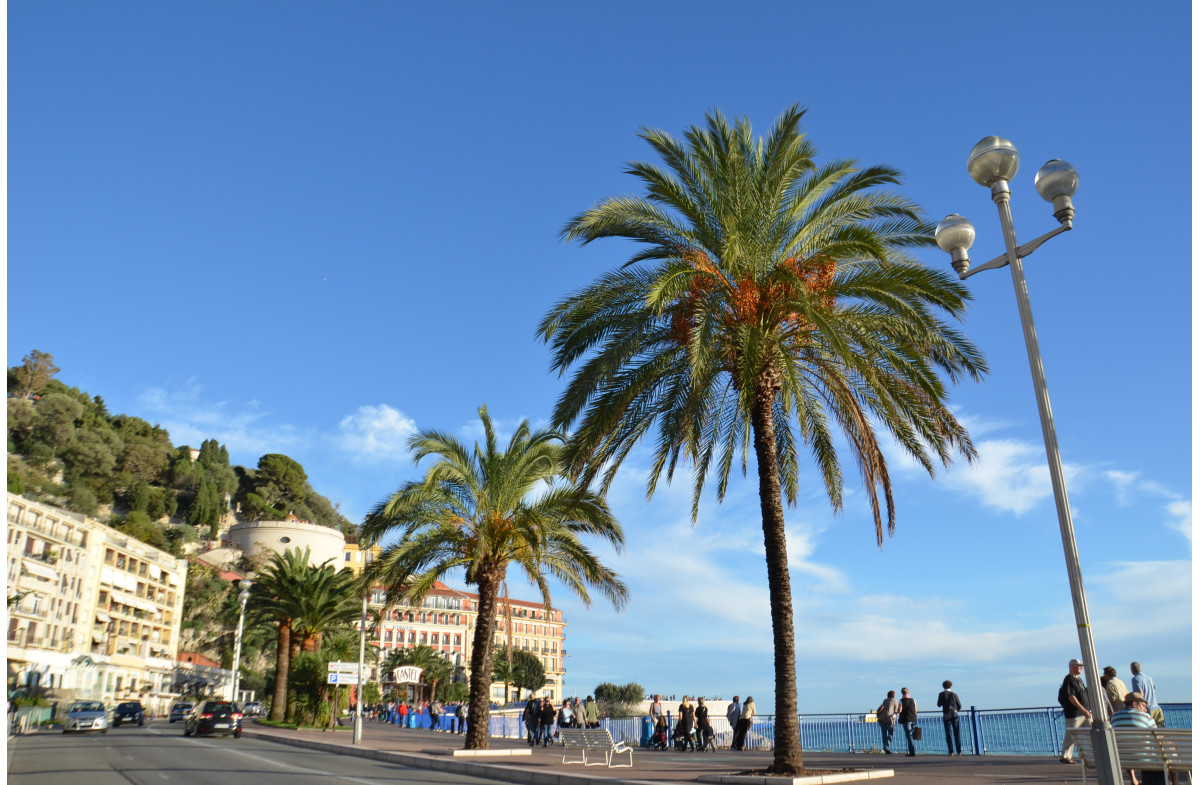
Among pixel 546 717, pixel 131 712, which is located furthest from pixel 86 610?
pixel 546 717

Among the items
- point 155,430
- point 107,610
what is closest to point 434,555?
point 107,610

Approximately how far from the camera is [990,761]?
17.4m

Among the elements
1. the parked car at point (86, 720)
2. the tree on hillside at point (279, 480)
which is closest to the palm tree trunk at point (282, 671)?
the parked car at point (86, 720)

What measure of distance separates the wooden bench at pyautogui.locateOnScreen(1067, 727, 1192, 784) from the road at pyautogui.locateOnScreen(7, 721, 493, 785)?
10322mm

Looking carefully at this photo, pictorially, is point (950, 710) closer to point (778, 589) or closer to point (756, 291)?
point (778, 589)

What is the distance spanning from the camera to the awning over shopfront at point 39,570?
201ft

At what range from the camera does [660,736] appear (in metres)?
28.5

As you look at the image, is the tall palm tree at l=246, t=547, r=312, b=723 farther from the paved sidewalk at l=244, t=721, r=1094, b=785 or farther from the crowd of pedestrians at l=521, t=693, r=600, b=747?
the paved sidewalk at l=244, t=721, r=1094, b=785

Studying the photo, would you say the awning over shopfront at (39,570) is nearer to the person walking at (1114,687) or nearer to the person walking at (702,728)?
the person walking at (702,728)

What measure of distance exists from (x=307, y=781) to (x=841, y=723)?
14946 mm

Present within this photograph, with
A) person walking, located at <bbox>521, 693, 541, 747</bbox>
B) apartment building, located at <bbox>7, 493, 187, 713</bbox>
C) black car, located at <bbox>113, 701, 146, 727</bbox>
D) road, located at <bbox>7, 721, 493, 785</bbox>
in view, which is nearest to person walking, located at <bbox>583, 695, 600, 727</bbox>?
person walking, located at <bbox>521, 693, 541, 747</bbox>

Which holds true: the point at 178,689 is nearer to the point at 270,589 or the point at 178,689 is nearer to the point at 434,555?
the point at 270,589

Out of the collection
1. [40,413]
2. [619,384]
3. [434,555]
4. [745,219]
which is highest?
[40,413]

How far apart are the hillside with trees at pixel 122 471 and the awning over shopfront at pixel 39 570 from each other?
21.5 m
